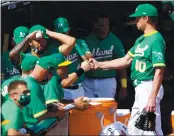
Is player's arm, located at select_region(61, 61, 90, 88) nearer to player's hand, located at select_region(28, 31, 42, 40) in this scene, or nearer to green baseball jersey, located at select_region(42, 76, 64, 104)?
green baseball jersey, located at select_region(42, 76, 64, 104)

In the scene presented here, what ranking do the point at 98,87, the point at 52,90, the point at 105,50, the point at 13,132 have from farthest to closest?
the point at 105,50, the point at 98,87, the point at 52,90, the point at 13,132

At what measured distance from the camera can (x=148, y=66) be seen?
7.67 m

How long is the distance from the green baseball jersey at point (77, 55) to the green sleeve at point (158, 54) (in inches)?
59.8

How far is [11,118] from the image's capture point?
6.16 meters

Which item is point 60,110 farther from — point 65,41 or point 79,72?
point 65,41

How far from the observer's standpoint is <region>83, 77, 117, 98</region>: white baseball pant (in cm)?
930

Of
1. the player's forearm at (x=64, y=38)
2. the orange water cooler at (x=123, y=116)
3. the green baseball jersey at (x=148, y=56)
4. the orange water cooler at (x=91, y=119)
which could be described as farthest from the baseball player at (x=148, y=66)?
the player's forearm at (x=64, y=38)

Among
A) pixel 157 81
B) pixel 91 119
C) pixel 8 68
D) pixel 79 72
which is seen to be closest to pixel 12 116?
pixel 91 119

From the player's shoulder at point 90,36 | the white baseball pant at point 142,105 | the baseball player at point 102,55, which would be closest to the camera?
the white baseball pant at point 142,105

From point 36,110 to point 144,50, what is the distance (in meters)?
1.55

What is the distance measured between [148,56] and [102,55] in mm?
1861

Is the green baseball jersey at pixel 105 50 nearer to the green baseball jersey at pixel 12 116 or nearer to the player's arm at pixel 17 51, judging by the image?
the player's arm at pixel 17 51

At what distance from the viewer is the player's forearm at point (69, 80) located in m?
7.90

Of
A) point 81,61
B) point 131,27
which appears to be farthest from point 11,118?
point 131,27
